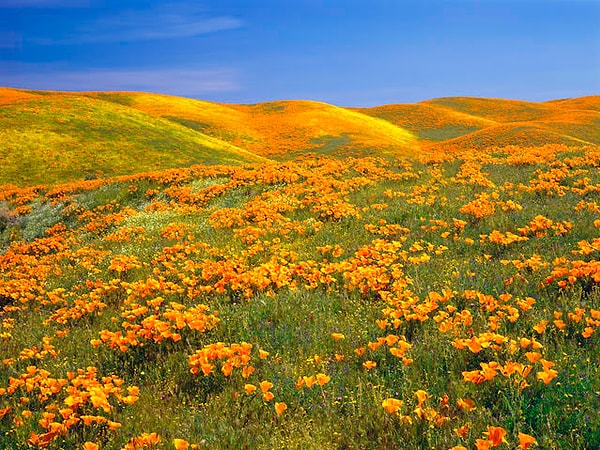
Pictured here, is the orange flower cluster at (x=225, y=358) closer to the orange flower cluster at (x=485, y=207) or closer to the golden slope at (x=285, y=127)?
the orange flower cluster at (x=485, y=207)

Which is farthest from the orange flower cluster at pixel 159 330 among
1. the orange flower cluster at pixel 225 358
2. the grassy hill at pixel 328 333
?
the orange flower cluster at pixel 225 358

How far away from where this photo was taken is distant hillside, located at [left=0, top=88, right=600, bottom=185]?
37.2 metres

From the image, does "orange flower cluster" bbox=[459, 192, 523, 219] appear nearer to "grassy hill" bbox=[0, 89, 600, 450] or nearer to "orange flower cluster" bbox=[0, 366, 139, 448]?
"grassy hill" bbox=[0, 89, 600, 450]

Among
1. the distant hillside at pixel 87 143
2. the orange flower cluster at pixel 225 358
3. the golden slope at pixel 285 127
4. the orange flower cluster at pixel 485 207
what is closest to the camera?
the orange flower cluster at pixel 225 358

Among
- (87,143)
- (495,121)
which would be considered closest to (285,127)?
(87,143)

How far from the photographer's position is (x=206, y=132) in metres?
62.2

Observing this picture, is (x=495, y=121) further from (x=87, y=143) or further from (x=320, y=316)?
(x=320, y=316)

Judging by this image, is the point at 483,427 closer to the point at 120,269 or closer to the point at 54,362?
the point at 54,362

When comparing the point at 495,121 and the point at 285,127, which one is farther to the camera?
the point at 495,121

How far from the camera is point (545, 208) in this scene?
1032 cm

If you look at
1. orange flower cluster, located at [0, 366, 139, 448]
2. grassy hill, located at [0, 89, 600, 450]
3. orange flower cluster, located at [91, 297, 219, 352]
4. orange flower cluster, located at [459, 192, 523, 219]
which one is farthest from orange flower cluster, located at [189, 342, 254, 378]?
orange flower cluster, located at [459, 192, 523, 219]

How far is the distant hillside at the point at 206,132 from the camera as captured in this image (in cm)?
3719

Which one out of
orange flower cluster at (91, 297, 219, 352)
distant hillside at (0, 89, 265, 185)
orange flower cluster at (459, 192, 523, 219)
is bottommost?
orange flower cluster at (91, 297, 219, 352)

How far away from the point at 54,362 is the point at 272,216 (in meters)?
7.63
